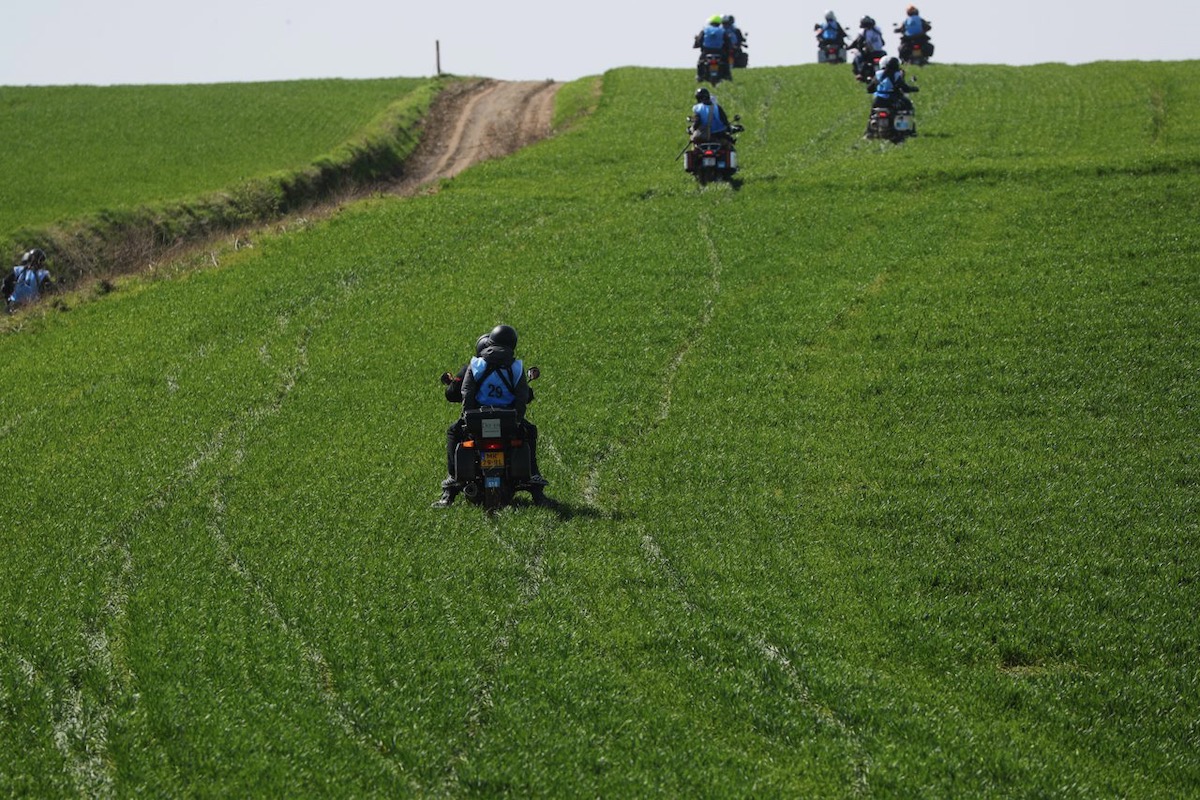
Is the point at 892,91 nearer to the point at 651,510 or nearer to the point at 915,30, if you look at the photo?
the point at 915,30

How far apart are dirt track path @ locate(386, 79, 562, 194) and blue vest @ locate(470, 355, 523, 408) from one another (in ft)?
91.7

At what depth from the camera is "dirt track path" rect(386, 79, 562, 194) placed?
4994cm

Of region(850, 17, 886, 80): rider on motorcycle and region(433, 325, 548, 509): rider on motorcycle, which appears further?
region(850, 17, 886, 80): rider on motorcycle

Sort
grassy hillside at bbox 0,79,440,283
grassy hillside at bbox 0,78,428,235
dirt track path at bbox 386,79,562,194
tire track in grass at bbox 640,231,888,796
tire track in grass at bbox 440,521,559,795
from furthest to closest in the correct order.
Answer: dirt track path at bbox 386,79,562,194, grassy hillside at bbox 0,78,428,235, grassy hillside at bbox 0,79,440,283, tire track in grass at bbox 640,231,888,796, tire track in grass at bbox 440,521,559,795

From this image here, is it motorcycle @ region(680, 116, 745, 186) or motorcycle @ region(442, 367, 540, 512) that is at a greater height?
motorcycle @ region(680, 116, 745, 186)

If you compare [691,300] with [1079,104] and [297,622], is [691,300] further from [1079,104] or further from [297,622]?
[1079,104]

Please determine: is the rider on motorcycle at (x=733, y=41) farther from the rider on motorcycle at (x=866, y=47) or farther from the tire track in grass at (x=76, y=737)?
the tire track in grass at (x=76, y=737)

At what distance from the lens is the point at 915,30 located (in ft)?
196

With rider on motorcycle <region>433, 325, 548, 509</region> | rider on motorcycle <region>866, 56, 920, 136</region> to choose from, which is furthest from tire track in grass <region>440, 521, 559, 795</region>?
rider on motorcycle <region>866, 56, 920, 136</region>

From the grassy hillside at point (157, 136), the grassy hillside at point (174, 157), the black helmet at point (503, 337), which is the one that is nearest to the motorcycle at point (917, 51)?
the grassy hillside at point (174, 157)

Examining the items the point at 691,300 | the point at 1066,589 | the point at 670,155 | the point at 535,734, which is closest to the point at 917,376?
the point at 691,300

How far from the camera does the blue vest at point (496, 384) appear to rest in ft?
52.6

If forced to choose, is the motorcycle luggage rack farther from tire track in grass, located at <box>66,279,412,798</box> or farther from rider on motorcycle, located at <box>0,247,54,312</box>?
rider on motorcycle, located at <box>0,247,54,312</box>

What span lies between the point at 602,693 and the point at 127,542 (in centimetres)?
680
